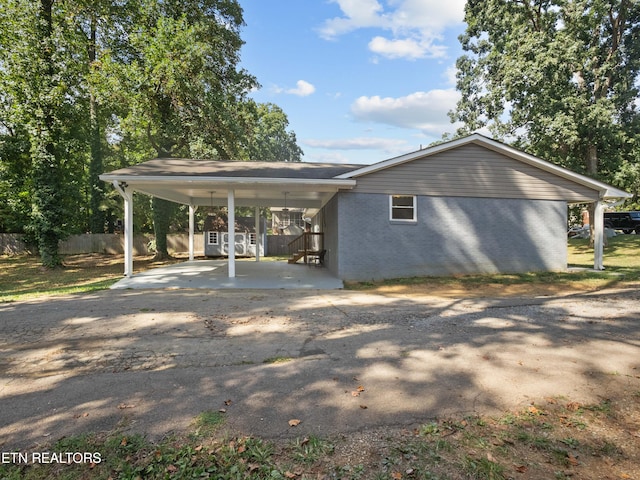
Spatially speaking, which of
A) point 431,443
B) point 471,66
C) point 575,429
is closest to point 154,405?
point 431,443

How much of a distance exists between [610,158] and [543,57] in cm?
651

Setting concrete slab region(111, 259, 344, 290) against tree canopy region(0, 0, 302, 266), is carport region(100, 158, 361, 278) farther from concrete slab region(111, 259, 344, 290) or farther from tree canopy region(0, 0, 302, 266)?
tree canopy region(0, 0, 302, 266)

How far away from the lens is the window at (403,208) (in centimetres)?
1175

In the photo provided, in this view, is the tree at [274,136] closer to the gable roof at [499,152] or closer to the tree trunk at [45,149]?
the tree trunk at [45,149]

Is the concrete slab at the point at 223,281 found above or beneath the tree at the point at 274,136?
beneath

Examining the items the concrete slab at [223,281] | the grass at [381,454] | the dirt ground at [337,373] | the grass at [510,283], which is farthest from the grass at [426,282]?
the grass at [381,454]

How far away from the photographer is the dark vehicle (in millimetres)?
31594

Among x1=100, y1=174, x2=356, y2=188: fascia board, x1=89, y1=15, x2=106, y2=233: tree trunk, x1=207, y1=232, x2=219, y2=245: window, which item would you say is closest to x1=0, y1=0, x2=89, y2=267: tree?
x1=89, y1=15, x2=106, y2=233: tree trunk

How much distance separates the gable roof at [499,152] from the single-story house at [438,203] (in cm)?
3

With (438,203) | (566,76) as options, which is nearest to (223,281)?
(438,203)

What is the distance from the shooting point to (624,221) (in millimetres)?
32250

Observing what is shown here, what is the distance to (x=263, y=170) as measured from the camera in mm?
11812

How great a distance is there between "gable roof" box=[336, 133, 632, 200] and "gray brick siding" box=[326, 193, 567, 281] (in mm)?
878

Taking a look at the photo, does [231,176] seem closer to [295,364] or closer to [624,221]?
[295,364]
